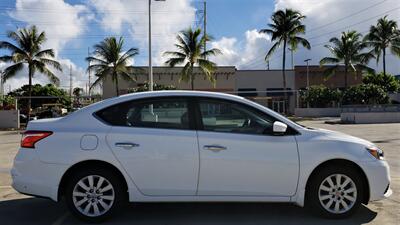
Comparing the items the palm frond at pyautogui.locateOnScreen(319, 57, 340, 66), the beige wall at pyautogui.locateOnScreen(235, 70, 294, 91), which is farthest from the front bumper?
the beige wall at pyautogui.locateOnScreen(235, 70, 294, 91)

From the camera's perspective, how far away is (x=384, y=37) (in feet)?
164

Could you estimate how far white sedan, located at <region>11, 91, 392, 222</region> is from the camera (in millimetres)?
5496

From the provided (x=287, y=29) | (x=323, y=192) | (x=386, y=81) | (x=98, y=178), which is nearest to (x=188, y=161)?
(x=98, y=178)

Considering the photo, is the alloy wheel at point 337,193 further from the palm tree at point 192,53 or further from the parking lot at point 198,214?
the palm tree at point 192,53

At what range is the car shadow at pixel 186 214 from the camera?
568cm

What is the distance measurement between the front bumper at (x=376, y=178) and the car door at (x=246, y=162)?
0.93 meters

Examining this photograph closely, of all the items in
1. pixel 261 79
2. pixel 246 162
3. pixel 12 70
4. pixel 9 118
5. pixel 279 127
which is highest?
pixel 261 79

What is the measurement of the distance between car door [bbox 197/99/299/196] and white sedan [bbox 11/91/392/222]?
Result: 0.01 m

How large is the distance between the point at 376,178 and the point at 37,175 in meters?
4.24

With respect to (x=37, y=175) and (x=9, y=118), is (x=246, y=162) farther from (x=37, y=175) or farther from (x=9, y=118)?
(x=9, y=118)

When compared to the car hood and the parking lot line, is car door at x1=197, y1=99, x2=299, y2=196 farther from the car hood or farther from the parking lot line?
the parking lot line

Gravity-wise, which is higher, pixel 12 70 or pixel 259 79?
pixel 259 79

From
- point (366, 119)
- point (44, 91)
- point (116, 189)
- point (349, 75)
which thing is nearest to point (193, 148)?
point (116, 189)

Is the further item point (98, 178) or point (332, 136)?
point (332, 136)
